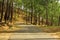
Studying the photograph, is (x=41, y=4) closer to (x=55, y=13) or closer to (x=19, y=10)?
(x=55, y=13)

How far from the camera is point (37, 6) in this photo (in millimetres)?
67562

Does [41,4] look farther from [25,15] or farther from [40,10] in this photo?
[25,15]

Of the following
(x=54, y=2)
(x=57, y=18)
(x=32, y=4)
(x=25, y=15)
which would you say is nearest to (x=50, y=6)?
(x=54, y=2)

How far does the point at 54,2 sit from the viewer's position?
6519cm

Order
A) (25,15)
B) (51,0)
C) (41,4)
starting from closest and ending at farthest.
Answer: (51,0) < (41,4) < (25,15)

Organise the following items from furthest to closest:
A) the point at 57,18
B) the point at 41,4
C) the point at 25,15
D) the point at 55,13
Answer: the point at 25,15, the point at 57,18, the point at 55,13, the point at 41,4

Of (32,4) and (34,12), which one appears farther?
(34,12)

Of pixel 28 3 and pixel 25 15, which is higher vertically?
pixel 28 3

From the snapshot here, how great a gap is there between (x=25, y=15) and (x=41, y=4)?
94.2 ft

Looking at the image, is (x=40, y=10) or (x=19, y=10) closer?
(x=40, y=10)

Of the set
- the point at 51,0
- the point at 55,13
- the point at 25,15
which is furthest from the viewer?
the point at 25,15

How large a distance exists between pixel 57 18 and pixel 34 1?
16382 mm

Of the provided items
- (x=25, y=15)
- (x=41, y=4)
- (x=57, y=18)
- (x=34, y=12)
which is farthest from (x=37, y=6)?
(x=25, y=15)

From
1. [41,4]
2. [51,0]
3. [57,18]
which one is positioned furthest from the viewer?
[57,18]
